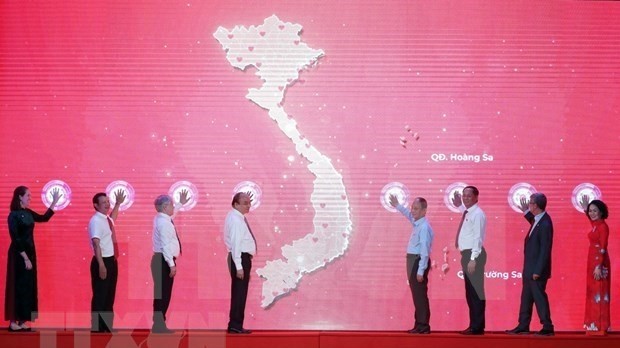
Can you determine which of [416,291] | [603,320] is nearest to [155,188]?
[416,291]

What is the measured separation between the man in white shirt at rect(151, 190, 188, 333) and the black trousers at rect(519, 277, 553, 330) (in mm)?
2544

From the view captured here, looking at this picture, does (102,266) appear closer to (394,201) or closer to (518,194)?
(394,201)

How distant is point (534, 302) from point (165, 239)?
2732mm

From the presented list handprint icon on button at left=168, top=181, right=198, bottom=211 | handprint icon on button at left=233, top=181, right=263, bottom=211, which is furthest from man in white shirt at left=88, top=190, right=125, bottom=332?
handprint icon on button at left=233, top=181, right=263, bottom=211

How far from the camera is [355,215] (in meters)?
7.31

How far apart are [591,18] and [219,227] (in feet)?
10.9

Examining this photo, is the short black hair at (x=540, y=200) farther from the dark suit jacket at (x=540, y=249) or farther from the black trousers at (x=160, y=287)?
the black trousers at (x=160, y=287)

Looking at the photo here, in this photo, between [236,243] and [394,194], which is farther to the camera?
[394,194]

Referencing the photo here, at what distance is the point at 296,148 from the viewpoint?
7.33 m

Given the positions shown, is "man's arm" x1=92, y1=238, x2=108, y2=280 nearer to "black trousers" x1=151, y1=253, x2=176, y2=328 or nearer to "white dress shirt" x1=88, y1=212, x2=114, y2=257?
"white dress shirt" x1=88, y1=212, x2=114, y2=257

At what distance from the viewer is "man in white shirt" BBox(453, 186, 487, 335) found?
6.86m

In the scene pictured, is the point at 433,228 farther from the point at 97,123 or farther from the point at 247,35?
the point at 97,123

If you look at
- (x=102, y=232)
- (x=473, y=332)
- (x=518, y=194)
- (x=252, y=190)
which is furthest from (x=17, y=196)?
(x=518, y=194)

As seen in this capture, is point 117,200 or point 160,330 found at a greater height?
point 117,200
